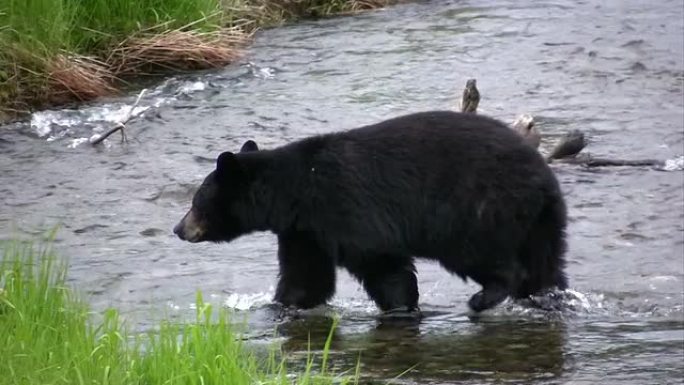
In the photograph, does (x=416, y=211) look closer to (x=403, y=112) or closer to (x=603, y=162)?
(x=603, y=162)

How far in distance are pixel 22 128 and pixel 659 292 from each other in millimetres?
6105

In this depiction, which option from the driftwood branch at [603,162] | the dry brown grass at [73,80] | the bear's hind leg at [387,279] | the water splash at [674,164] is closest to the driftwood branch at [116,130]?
the dry brown grass at [73,80]

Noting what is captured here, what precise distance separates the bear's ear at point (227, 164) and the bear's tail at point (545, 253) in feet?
5.13

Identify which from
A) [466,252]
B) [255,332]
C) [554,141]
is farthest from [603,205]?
[255,332]

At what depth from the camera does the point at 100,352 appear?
5355 millimetres

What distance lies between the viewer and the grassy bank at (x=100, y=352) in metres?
5.09

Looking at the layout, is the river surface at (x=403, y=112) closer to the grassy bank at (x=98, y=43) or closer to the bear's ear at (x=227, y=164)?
the grassy bank at (x=98, y=43)

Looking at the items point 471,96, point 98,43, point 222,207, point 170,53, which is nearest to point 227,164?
point 222,207

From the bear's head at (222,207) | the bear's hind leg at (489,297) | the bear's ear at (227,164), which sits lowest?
the bear's hind leg at (489,297)

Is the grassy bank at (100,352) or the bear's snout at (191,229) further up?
the grassy bank at (100,352)

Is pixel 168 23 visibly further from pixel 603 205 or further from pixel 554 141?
pixel 603 205

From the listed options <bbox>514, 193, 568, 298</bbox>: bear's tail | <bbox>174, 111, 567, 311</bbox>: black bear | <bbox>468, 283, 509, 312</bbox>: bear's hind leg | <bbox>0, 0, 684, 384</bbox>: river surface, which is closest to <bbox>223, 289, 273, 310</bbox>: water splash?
<bbox>0, 0, 684, 384</bbox>: river surface

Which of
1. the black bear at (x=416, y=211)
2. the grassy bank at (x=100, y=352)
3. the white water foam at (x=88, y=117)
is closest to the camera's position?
the grassy bank at (x=100, y=352)

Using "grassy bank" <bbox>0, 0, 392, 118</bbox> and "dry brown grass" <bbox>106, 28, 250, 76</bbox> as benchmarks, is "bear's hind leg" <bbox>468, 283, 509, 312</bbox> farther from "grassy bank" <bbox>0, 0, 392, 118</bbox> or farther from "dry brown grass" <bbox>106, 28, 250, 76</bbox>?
"dry brown grass" <bbox>106, 28, 250, 76</bbox>
